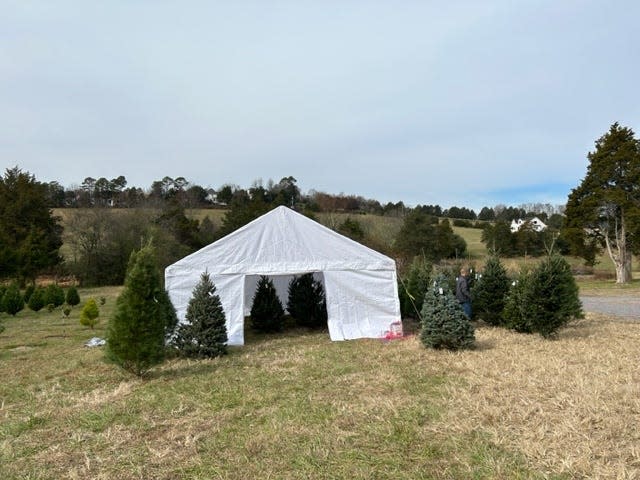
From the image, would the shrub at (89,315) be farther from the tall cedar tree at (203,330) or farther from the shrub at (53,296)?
the shrub at (53,296)

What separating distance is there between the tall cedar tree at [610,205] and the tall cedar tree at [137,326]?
3077cm

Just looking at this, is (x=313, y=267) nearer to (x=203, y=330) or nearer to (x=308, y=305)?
(x=308, y=305)

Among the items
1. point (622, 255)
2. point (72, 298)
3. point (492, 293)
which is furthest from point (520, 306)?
point (622, 255)

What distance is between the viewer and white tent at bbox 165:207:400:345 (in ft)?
35.2

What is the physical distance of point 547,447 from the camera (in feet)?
13.4

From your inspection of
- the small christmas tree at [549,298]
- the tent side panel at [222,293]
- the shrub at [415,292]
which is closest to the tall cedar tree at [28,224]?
the tent side panel at [222,293]

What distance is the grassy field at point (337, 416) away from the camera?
3961 mm

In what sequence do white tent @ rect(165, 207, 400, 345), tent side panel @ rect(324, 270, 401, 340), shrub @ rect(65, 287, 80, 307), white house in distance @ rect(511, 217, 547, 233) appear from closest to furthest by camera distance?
white tent @ rect(165, 207, 400, 345)
tent side panel @ rect(324, 270, 401, 340)
shrub @ rect(65, 287, 80, 307)
white house in distance @ rect(511, 217, 547, 233)

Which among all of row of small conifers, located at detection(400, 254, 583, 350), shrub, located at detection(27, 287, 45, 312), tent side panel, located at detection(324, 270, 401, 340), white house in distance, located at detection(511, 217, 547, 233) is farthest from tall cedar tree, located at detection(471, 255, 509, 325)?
white house in distance, located at detection(511, 217, 547, 233)

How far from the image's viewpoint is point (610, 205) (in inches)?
1227

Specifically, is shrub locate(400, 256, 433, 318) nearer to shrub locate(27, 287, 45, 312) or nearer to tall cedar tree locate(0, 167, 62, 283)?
shrub locate(27, 287, 45, 312)

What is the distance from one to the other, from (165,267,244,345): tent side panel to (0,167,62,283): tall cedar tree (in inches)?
1086

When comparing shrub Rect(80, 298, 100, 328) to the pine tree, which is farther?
shrub Rect(80, 298, 100, 328)

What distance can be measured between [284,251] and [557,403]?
22.8 ft
